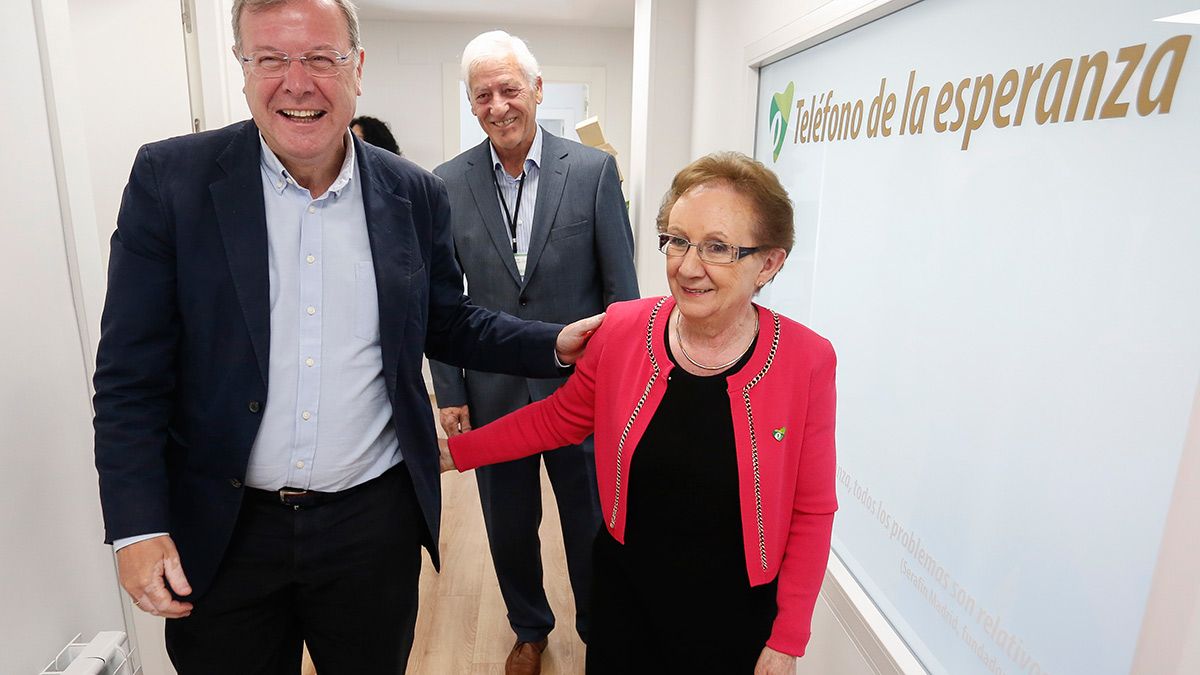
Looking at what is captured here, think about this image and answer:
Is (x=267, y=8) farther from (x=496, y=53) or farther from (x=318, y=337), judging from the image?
(x=496, y=53)

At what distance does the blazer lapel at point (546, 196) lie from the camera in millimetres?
2111

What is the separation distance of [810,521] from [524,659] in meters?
1.43

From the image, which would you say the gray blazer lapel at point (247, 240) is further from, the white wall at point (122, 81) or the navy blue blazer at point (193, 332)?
the white wall at point (122, 81)

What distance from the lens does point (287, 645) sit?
56.5 inches

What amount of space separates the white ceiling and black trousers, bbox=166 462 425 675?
4106 millimetres

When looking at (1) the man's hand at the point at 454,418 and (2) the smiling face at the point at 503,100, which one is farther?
(1) the man's hand at the point at 454,418

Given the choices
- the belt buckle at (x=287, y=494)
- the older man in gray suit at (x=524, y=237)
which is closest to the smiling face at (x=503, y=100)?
the older man in gray suit at (x=524, y=237)

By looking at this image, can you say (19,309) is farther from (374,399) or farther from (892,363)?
(892,363)

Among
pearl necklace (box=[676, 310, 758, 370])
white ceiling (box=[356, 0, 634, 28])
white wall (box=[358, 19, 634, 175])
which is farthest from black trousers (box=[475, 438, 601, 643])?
white wall (box=[358, 19, 634, 175])

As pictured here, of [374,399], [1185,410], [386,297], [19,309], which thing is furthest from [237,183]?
[1185,410]

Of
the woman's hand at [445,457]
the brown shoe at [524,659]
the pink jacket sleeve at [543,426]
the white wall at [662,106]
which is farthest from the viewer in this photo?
the white wall at [662,106]

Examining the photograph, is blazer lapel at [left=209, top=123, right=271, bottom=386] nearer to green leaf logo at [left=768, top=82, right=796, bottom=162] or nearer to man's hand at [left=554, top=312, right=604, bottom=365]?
man's hand at [left=554, top=312, right=604, bottom=365]

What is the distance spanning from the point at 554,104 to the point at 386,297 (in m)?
5.17

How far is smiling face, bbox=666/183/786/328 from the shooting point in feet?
3.98
